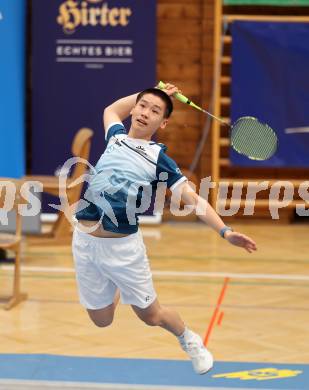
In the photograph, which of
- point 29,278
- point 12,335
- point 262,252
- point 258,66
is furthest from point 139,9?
point 12,335

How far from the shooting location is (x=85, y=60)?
1060 cm

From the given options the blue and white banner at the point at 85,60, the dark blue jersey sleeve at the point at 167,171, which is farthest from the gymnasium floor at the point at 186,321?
the blue and white banner at the point at 85,60

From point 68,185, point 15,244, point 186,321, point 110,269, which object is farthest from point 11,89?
point 110,269

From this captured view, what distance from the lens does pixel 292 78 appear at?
10.7 metres

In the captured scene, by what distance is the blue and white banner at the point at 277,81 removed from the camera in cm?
1064

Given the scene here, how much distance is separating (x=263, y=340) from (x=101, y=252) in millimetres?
1954

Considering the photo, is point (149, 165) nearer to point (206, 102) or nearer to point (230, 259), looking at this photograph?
point (230, 259)

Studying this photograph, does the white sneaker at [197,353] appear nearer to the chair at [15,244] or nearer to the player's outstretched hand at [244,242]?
the player's outstretched hand at [244,242]

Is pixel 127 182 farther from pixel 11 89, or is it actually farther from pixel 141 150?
pixel 11 89

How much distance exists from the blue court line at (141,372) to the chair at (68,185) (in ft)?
11.6

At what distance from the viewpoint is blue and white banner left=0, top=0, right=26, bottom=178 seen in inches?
411

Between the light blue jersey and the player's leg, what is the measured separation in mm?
407

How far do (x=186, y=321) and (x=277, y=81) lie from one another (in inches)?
179

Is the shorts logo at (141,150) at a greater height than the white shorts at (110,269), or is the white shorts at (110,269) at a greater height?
the shorts logo at (141,150)
